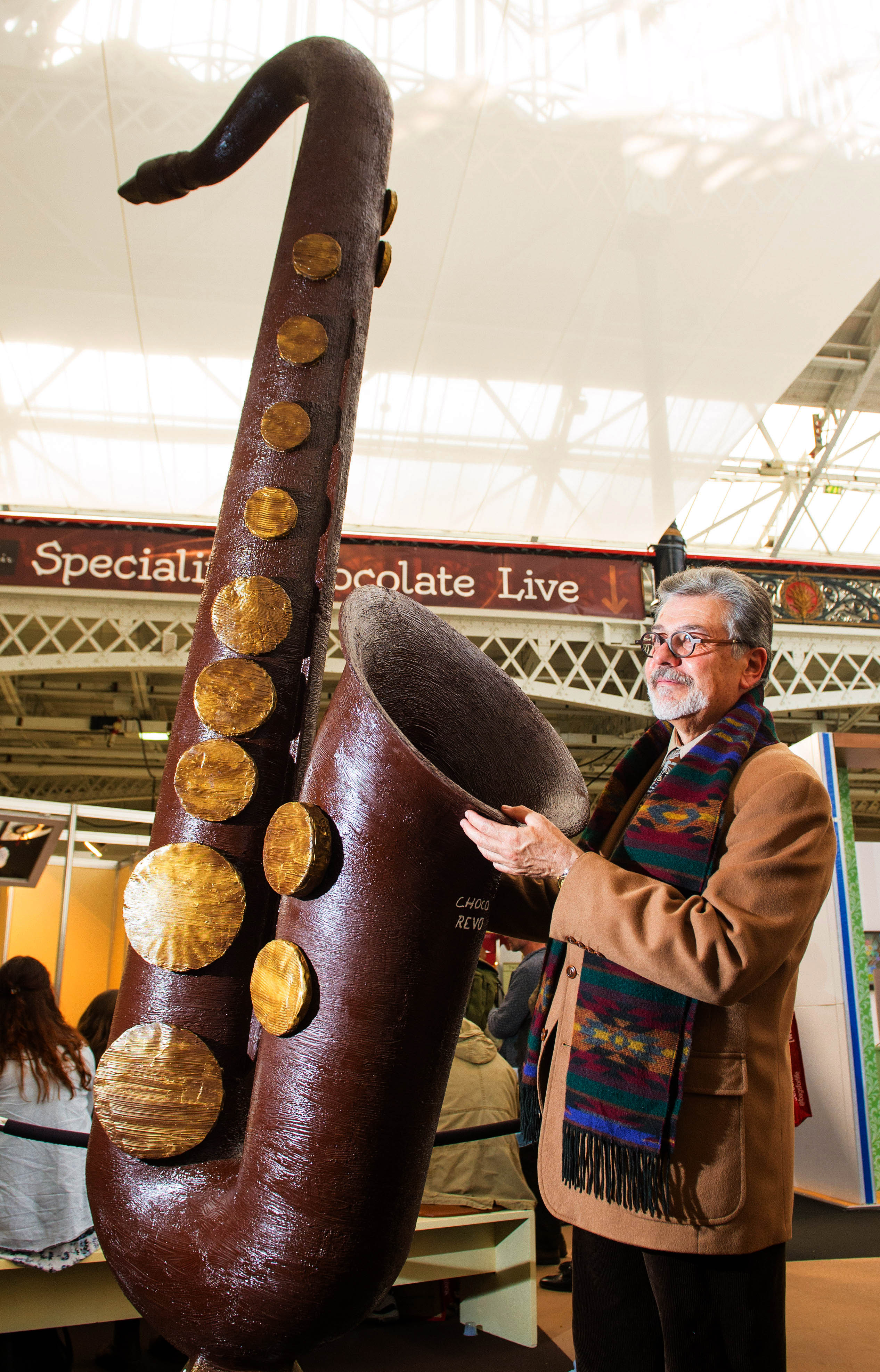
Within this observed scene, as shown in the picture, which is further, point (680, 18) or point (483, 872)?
point (680, 18)

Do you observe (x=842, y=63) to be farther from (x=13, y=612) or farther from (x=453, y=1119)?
(x=13, y=612)

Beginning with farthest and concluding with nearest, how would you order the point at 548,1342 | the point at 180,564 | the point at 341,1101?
the point at 180,564
the point at 548,1342
the point at 341,1101

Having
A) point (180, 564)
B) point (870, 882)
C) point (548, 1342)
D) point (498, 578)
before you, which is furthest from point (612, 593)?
point (548, 1342)

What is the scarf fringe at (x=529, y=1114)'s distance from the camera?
1.55 m

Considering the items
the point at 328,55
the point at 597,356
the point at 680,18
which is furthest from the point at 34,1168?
Result: the point at 680,18

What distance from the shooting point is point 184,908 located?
1.00 m

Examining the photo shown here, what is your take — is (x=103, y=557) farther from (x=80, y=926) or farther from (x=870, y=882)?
(x=870, y=882)

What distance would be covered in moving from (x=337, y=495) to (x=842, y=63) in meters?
5.95

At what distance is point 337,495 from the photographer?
3.90 ft

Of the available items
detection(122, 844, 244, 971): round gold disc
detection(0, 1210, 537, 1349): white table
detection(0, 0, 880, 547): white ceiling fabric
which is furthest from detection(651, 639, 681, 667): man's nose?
detection(0, 0, 880, 547): white ceiling fabric

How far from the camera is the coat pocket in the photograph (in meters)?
1.21

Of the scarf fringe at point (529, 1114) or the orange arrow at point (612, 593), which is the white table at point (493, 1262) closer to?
the scarf fringe at point (529, 1114)

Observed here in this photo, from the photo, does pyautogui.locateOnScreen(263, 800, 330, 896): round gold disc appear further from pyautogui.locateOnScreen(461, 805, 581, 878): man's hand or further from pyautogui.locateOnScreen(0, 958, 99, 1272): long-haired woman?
pyautogui.locateOnScreen(0, 958, 99, 1272): long-haired woman

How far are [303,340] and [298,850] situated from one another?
0.69 meters
